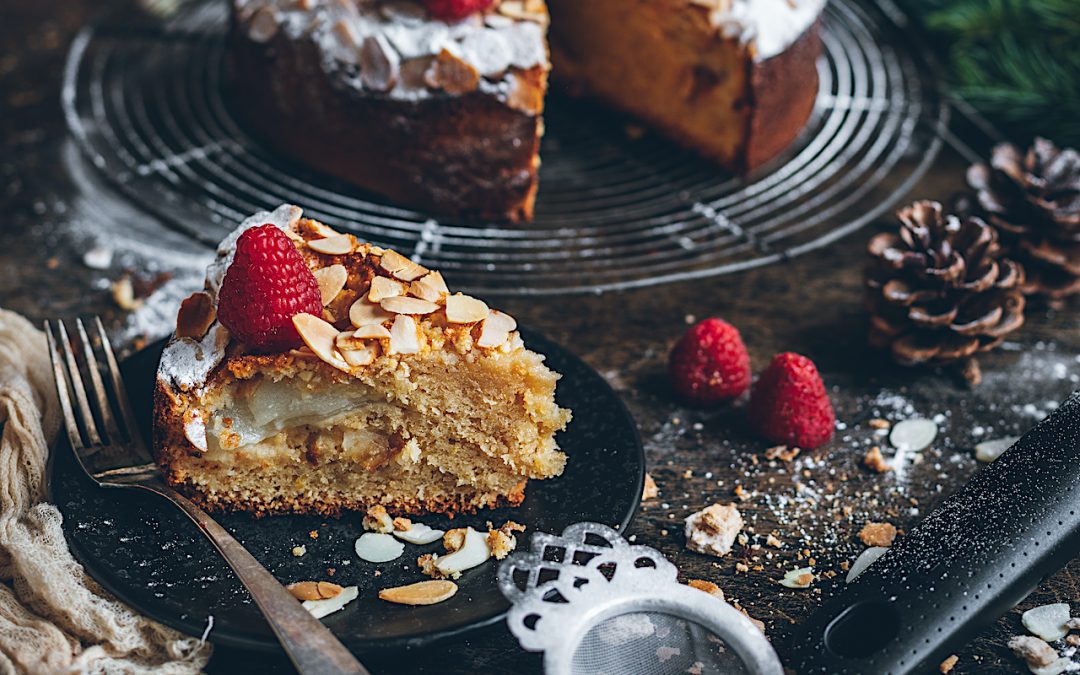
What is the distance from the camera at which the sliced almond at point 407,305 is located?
193cm

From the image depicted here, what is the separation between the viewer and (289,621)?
1.58m

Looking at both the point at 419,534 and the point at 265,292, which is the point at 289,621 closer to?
the point at 419,534

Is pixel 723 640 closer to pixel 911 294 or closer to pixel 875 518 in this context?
pixel 875 518

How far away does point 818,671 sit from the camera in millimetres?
1604

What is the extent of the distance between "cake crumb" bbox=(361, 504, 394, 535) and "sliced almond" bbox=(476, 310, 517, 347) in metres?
0.34

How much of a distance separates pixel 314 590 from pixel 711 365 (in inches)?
36.6

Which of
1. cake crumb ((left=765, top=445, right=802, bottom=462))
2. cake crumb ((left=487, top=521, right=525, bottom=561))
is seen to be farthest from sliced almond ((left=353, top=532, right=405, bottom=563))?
cake crumb ((left=765, top=445, right=802, bottom=462))

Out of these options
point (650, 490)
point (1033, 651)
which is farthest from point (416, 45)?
point (1033, 651)

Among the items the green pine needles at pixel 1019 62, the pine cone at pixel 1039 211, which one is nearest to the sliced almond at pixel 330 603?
the pine cone at pixel 1039 211

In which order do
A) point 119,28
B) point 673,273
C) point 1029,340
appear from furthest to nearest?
1. point 119,28
2. point 673,273
3. point 1029,340

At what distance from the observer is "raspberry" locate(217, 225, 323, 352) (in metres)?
1.85

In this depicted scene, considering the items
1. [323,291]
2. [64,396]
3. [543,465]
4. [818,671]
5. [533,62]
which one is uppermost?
[533,62]

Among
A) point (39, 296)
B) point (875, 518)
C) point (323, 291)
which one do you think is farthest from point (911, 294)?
point (39, 296)

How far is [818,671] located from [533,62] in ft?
5.42
